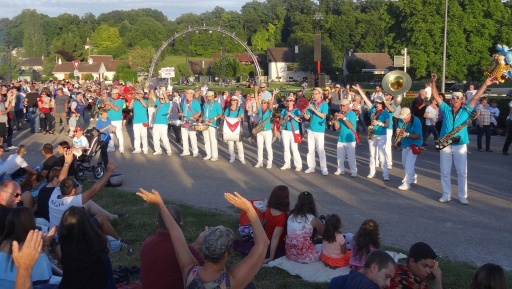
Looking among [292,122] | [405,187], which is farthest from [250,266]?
[292,122]

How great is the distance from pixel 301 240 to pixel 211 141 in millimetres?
10188

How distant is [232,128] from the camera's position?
16719 mm

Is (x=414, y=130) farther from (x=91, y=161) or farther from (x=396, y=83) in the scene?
(x=91, y=161)

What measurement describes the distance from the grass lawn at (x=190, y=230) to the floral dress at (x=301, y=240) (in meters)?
0.29

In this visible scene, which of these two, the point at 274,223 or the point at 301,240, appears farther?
the point at 274,223

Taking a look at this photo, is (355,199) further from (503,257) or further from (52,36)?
(52,36)

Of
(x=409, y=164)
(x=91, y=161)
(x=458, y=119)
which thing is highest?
(x=458, y=119)

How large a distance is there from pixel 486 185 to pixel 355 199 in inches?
135

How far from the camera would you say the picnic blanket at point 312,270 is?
7696 millimetres

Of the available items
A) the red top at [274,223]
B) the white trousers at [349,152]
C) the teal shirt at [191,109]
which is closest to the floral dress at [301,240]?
the red top at [274,223]

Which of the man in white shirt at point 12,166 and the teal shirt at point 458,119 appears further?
the man in white shirt at point 12,166

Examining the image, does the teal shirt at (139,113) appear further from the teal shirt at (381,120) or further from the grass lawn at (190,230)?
the teal shirt at (381,120)

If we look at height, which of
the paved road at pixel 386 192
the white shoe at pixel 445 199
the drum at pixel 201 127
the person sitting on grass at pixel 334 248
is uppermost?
the drum at pixel 201 127

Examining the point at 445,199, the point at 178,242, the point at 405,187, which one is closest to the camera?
the point at 178,242
